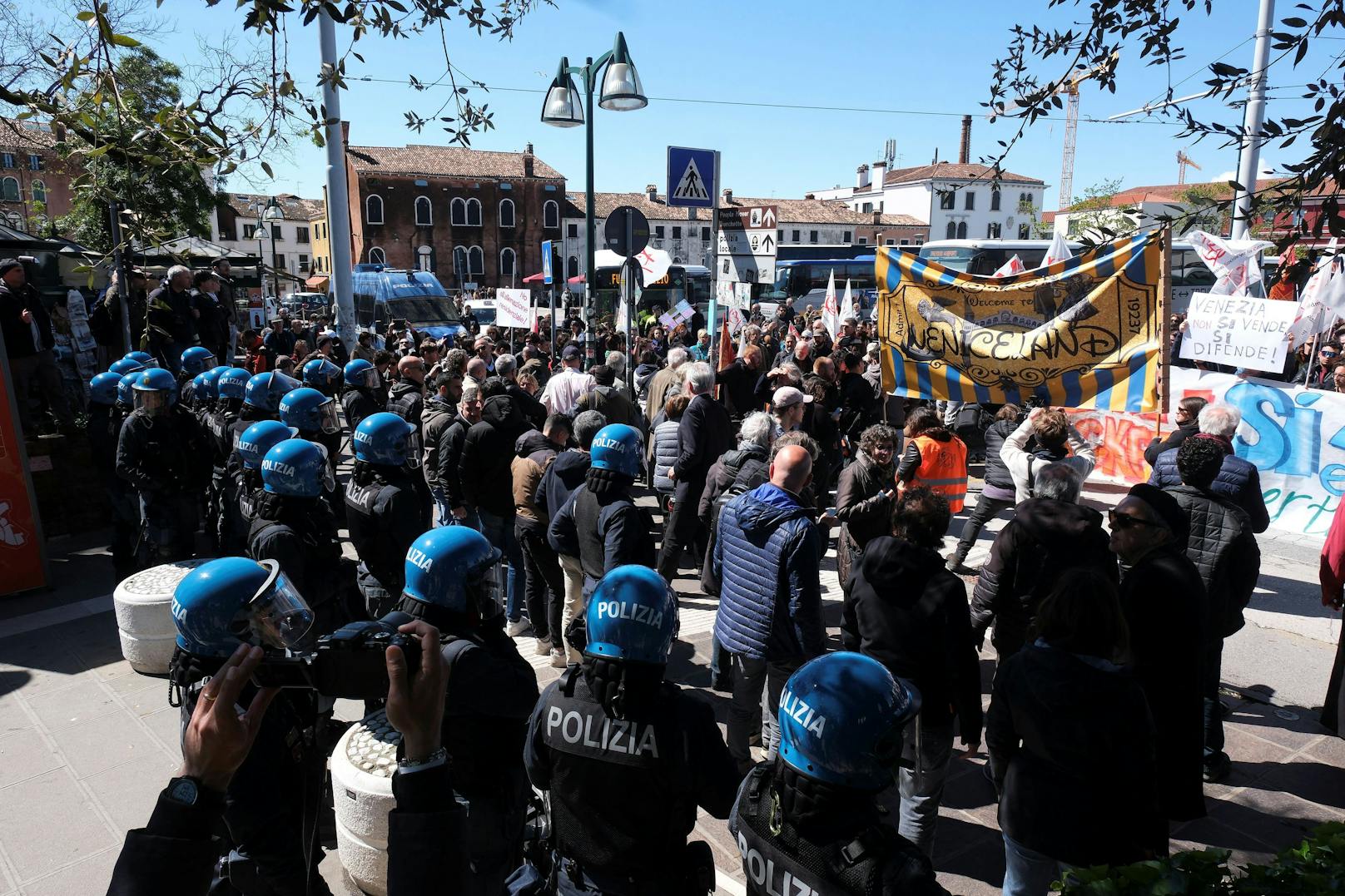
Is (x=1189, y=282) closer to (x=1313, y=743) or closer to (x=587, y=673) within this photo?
(x=1313, y=743)

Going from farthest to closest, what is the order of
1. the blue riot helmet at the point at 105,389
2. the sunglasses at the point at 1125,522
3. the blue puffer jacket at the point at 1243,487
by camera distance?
the blue riot helmet at the point at 105,389, the blue puffer jacket at the point at 1243,487, the sunglasses at the point at 1125,522

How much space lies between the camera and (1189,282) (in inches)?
1057

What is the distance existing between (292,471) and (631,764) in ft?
8.67

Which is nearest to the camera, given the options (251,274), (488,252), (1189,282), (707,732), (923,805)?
(707,732)

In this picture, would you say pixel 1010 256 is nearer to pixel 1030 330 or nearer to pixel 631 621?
pixel 1030 330

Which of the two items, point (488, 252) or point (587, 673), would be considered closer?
point (587, 673)

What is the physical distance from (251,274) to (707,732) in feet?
73.5

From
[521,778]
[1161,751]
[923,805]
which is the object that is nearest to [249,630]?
[521,778]

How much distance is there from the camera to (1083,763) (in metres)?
2.65

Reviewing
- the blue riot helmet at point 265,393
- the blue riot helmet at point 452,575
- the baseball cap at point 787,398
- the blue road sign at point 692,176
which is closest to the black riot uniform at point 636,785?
the blue riot helmet at point 452,575

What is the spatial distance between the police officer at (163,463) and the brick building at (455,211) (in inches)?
2205

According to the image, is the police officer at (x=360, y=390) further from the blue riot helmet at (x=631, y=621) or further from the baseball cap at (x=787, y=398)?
the blue riot helmet at (x=631, y=621)

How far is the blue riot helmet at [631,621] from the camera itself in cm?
242

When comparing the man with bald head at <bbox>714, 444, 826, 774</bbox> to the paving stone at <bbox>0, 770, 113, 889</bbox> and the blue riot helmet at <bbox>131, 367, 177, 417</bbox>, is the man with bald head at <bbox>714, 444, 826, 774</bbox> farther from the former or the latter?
the blue riot helmet at <bbox>131, 367, 177, 417</bbox>
